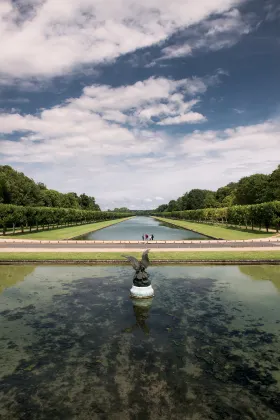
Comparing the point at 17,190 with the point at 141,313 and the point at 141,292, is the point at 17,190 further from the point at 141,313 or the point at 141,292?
the point at 141,313

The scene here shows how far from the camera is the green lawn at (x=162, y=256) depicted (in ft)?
93.7

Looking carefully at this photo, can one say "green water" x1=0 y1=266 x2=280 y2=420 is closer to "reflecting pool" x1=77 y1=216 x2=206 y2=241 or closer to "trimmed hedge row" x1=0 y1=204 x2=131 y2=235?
"reflecting pool" x1=77 y1=216 x2=206 y2=241

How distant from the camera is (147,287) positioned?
56.6 ft

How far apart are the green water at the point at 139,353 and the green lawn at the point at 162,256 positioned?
348 inches

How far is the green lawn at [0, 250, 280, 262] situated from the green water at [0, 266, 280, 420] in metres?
8.83

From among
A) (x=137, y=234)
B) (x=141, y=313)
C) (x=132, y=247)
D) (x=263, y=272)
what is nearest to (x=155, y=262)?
(x=263, y=272)

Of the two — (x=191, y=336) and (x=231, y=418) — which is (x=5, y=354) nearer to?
(x=191, y=336)

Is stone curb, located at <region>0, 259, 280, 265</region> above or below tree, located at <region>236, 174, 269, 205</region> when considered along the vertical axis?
below

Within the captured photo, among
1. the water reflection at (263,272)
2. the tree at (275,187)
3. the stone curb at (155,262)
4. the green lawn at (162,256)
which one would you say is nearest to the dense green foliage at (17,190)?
the green lawn at (162,256)

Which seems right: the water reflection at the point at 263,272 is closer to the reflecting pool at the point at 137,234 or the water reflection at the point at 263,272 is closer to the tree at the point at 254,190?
the reflecting pool at the point at 137,234

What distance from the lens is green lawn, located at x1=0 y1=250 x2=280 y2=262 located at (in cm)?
2856

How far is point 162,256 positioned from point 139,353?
19.2 metres

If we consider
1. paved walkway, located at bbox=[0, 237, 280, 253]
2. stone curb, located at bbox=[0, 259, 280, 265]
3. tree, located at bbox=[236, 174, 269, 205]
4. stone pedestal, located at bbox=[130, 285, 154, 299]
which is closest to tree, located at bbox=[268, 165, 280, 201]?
tree, located at bbox=[236, 174, 269, 205]

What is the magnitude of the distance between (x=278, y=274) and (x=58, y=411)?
1991cm
